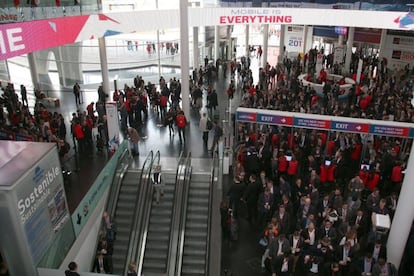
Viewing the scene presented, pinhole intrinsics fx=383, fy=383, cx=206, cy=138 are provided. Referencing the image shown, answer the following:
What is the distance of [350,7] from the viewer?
791 inches

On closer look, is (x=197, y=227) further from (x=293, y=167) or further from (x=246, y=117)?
(x=246, y=117)

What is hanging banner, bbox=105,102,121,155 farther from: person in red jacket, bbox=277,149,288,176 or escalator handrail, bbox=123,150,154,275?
person in red jacket, bbox=277,149,288,176

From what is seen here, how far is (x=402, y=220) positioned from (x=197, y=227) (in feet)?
15.5

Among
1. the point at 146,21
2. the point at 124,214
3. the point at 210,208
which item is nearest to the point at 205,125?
the point at 210,208

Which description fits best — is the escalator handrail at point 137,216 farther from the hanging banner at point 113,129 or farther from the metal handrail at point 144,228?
the hanging banner at point 113,129

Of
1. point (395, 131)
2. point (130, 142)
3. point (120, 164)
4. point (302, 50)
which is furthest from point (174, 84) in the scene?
point (302, 50)

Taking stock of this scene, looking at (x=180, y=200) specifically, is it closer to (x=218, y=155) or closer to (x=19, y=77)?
(x=218, y=155)

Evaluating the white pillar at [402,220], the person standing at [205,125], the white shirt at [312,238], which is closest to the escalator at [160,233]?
the person standing at [205,125]

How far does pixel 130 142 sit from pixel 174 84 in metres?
6.07

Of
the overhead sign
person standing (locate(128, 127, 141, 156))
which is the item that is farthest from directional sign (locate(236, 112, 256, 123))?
the overhead sign

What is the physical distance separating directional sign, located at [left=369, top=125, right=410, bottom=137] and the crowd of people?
14.2 inches

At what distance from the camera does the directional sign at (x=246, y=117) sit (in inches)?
492

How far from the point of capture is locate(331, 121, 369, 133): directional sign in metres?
Answer: 11.8

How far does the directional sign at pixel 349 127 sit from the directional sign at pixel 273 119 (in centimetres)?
136
